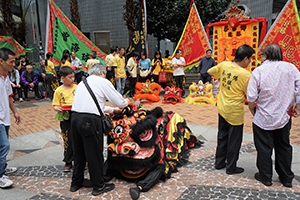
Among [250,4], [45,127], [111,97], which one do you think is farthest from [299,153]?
[250,4]

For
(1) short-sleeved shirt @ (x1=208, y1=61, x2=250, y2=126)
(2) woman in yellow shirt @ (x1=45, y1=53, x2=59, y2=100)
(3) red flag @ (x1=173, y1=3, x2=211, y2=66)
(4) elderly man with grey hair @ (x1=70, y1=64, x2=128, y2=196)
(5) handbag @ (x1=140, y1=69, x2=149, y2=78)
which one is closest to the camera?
(4) elderly man with grey hair @ (x1=70, y1=64, x2=128, y2=196)

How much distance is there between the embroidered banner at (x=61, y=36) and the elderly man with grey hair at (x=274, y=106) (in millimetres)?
7293

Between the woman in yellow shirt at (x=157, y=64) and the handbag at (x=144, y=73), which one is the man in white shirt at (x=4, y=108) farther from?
the woman in yellow shirt at (x=157, y=64)

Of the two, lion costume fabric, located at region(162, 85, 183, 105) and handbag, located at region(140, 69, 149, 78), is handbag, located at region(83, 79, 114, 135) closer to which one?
lion costume fabric, located at region(162, 85, 183, 105)

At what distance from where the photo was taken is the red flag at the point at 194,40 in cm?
1064

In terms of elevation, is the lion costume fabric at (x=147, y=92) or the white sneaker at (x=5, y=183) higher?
the lion costume fabric at (x=147, y=92)

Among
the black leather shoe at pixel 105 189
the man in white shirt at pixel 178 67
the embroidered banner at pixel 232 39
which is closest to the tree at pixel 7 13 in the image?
the man in white shirt at pixel 178 67

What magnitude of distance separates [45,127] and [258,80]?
536 cm

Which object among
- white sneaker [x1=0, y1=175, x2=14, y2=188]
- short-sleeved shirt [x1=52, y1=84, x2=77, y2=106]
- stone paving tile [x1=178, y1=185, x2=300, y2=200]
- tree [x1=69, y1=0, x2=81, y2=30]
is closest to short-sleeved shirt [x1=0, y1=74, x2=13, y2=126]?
short-sleeved shirt [x1=52, y1=84, x2=77, y2=106]

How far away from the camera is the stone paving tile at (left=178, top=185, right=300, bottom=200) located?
287cm

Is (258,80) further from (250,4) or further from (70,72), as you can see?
(250,4)

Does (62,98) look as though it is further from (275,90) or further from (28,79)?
(28,79)

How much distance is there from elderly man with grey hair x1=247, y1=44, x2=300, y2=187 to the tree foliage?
41.7 feet

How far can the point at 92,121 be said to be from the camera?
2773 millimetres
